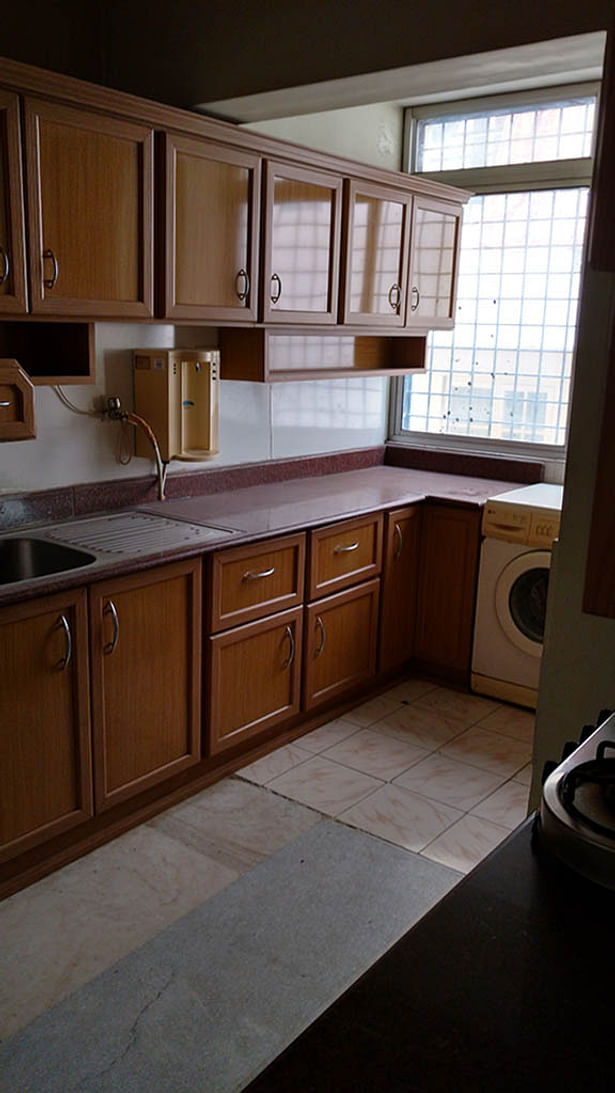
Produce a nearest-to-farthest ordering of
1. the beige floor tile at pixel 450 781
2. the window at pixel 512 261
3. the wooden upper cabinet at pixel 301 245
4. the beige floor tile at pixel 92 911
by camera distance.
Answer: the beige floor tile at pixel 92 911, the beige floor tile at pixel 450 781, the wooden upper cabinet at pixel 301 245, the window at pixel 512 261

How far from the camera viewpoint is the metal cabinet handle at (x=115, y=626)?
264 cm

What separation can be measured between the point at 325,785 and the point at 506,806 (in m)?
0.63

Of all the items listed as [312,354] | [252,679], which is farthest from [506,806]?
[312,354]

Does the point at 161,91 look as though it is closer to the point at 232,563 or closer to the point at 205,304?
the point at 205,304

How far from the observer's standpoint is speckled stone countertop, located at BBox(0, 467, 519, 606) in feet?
8.45

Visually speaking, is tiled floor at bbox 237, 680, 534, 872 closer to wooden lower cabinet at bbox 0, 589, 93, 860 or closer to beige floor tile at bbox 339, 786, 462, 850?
beige floor tile at bbox 339, 786, 462, 850

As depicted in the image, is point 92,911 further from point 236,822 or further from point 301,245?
point 301,245

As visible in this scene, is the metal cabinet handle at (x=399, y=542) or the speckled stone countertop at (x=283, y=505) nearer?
the speckled stone countertop at (x=283, y=505)

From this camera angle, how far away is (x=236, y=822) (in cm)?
297

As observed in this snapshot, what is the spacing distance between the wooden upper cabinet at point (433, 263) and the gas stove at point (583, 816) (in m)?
3.03

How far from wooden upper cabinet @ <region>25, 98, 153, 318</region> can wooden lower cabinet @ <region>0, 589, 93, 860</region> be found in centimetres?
87

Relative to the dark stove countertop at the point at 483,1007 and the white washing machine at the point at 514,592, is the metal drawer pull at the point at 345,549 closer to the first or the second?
the white washing machine at the point at 514,592

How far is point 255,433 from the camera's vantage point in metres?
4.04

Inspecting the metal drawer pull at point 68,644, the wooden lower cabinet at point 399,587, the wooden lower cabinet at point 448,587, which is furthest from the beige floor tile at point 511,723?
the metal drawer pull at point 68,644
